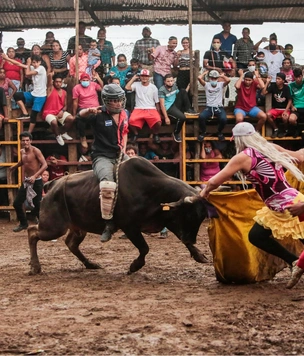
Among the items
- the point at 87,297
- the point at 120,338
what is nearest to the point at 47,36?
the point at 87,297

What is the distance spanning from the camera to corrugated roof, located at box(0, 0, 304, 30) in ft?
60.0

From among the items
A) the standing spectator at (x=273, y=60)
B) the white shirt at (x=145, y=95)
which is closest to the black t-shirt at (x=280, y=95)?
the standing spectator at (x=273, y=60)

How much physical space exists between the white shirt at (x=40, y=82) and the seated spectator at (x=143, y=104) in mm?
1766

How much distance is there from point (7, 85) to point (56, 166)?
6.89 feet

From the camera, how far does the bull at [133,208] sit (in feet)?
29.0

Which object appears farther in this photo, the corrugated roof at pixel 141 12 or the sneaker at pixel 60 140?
the corrugated roof at pixel 141 12

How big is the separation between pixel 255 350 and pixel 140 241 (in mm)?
3713

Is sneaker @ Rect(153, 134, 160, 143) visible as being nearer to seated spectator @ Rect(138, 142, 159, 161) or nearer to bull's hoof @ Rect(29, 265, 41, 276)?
seated spectator @ Rect(138, 142, 159, 161)

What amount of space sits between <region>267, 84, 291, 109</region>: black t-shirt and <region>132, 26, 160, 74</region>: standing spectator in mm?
2827

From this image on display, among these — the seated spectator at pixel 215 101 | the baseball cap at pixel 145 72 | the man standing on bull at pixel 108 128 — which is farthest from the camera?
the seated spectator at pixel 215 101

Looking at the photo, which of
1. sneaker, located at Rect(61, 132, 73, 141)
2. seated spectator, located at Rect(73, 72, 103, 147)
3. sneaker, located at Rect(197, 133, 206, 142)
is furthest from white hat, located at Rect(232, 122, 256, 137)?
sneaker, located at Rect(61, 132, 73, 141)

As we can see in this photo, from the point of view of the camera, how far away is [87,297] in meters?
7.68

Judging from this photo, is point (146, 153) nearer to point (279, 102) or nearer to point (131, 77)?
point (131, 77)

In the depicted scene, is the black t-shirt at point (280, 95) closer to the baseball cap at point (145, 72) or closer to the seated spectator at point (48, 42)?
the baseball cap at point (145, 72)
